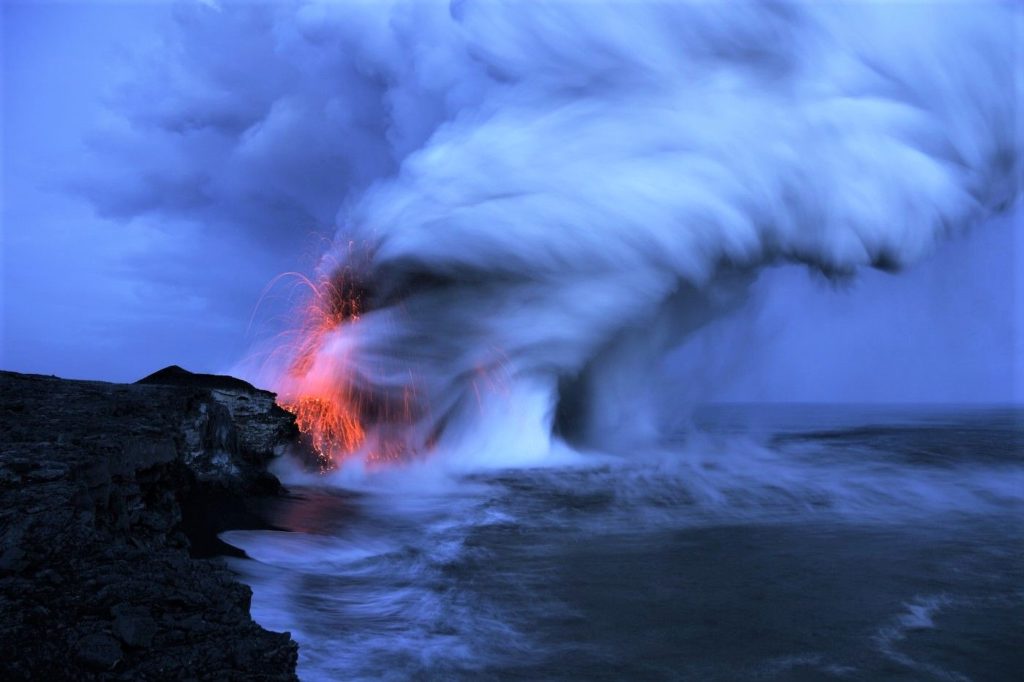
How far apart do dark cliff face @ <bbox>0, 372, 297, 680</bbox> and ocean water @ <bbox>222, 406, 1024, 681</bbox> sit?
6.17 ft

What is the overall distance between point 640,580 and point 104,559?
8005mm

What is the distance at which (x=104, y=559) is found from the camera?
697cm

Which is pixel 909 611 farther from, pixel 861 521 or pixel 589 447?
pixel 589 447

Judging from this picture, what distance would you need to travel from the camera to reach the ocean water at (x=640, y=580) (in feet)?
28.1

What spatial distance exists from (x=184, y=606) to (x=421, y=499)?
586 inches

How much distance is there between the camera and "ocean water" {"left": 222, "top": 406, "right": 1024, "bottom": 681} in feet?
28.1

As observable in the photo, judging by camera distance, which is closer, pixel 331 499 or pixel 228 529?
pixel 228 529

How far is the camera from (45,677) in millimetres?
5566

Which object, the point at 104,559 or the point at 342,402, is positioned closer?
the point at 104,559

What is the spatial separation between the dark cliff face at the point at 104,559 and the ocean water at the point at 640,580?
1882mm

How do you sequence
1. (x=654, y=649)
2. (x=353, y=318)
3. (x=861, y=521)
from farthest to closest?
(x=353, y=318), (x=861, y=521), (x=654, y=649)

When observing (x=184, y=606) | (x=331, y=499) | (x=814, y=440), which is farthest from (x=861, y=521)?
(x=814, y=440)

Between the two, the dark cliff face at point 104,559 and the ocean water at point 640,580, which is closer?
the dark cliff face at point 104,559

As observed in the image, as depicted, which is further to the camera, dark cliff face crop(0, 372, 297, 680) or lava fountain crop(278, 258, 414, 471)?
lava fountain crop(278, 258, 414, 471)
